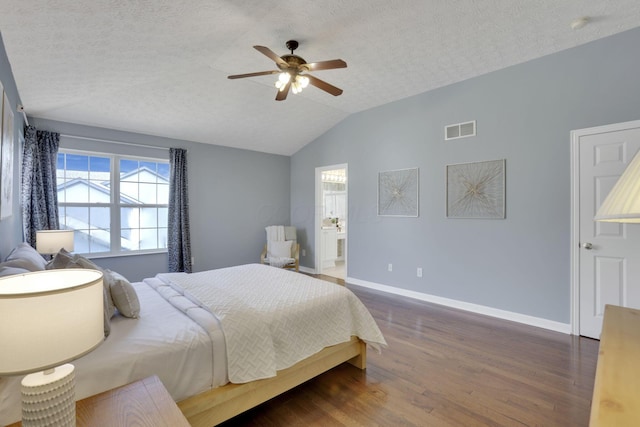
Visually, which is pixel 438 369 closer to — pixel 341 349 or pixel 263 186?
pixel 341 349

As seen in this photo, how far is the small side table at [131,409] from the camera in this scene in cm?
103

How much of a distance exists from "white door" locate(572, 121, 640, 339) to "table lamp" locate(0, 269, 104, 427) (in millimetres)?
3674

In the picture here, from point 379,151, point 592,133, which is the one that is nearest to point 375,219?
point 379,151

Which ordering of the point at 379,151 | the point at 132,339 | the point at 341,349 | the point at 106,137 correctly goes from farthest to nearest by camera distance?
the point at 379,151, the point at 106,137, the point at 341,349, the point at 132,339

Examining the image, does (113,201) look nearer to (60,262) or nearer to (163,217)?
(163,217)

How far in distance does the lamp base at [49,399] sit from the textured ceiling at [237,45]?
6.52 feet

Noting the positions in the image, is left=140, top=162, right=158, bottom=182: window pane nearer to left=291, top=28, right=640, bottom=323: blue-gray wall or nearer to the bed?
the bed

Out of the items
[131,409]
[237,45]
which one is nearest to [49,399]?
[131,409]

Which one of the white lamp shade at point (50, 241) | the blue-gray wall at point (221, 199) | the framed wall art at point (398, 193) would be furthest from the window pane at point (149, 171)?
the framed wall art at point (398, 193)

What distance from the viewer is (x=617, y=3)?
242 cm

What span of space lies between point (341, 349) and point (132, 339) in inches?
55.1

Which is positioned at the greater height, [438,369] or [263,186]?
[263,186]

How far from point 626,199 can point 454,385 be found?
76.0 inches

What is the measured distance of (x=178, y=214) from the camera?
188 inches
